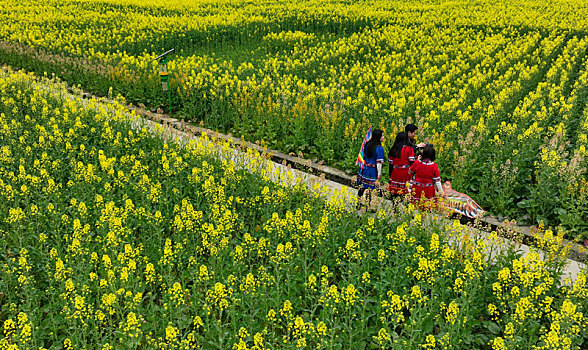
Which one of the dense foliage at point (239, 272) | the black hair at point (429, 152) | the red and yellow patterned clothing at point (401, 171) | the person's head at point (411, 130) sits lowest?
the dense foliage at point (239, 272)

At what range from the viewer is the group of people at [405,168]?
282 inches

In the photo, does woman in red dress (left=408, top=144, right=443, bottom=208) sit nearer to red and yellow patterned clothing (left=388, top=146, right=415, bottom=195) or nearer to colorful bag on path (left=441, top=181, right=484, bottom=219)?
red and yellow patterned clothing (left=388, top=146, right=415, bottom=195)

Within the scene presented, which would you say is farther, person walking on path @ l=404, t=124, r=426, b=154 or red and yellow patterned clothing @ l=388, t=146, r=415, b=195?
person walking on path @ l=404, t=124, r=426, b=154

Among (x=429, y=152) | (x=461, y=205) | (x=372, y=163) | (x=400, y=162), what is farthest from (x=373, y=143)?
(x=461, y=205)

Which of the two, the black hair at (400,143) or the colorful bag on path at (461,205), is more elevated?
the black hair at (400,143)

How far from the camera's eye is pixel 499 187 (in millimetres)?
8406

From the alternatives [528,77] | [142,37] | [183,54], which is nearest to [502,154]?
[528,77]

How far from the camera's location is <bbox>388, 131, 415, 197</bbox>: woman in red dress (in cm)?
748

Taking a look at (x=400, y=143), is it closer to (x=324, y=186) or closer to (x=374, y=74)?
(x=324, y=186)

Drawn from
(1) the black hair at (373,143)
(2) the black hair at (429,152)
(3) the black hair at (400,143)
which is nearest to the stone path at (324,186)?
(1) the black hair at (373,143)

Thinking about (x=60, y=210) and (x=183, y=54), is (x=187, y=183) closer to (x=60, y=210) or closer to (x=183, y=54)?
(x=60, y=210)

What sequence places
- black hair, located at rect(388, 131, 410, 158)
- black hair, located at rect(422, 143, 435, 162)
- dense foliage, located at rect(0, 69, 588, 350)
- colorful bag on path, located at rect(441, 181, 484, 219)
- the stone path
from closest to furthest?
dense foliage, located at rect(0, 69, 588, 350)
the stone path
black hair, located at rect(422, 143, 435, 162)
black hair, located at rect(388, 131, 410, 158)
colorful bag on path, located at rect(441, 181, 484, 219)

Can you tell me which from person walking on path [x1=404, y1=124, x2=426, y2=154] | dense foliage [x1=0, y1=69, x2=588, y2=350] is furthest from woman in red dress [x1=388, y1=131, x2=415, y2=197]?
dense foliage [x1=0, y1=69, x2=588, y2=350]

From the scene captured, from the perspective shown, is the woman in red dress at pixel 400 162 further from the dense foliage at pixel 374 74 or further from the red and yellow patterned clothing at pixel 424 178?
the dense foliage at pixel 374 74
